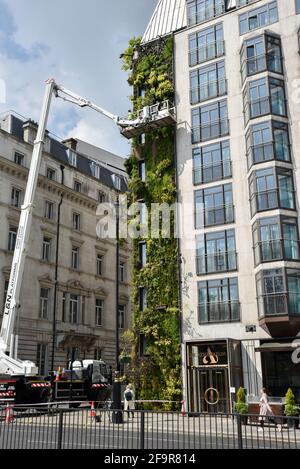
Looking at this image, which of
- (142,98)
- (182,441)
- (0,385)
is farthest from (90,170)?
(182,441)

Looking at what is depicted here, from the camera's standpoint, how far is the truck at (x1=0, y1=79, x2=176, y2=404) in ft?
85.0

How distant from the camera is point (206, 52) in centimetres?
3384

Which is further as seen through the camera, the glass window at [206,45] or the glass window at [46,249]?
the glass window at [46,249]

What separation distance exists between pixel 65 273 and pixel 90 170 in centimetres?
1261

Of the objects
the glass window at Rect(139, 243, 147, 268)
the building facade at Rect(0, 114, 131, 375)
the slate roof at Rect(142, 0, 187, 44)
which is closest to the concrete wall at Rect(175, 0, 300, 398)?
the slate roof at Rect(142, 0, 187, 44)

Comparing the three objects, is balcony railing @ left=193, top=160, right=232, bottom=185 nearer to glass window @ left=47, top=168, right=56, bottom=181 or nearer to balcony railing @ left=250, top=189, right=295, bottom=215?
balcony railing @ left=250, top=189, right=295, bottom=215

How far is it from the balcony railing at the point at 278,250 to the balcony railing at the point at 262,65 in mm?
10583

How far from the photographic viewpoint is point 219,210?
3073cm

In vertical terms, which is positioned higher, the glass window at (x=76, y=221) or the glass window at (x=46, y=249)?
the glass window at (x=76, y=221)

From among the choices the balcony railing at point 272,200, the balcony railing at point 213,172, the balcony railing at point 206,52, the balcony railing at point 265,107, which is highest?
the balcony railing at point 206,52

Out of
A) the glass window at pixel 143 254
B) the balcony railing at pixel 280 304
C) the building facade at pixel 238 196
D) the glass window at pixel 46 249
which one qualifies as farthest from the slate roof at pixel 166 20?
the balcony railing at pixel 280 304

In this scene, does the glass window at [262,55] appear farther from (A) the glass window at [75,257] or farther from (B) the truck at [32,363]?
(A) the glass window at [75,257]

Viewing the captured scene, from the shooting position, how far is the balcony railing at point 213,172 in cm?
3102

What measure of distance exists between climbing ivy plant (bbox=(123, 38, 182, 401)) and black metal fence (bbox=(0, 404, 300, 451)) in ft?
58.5
